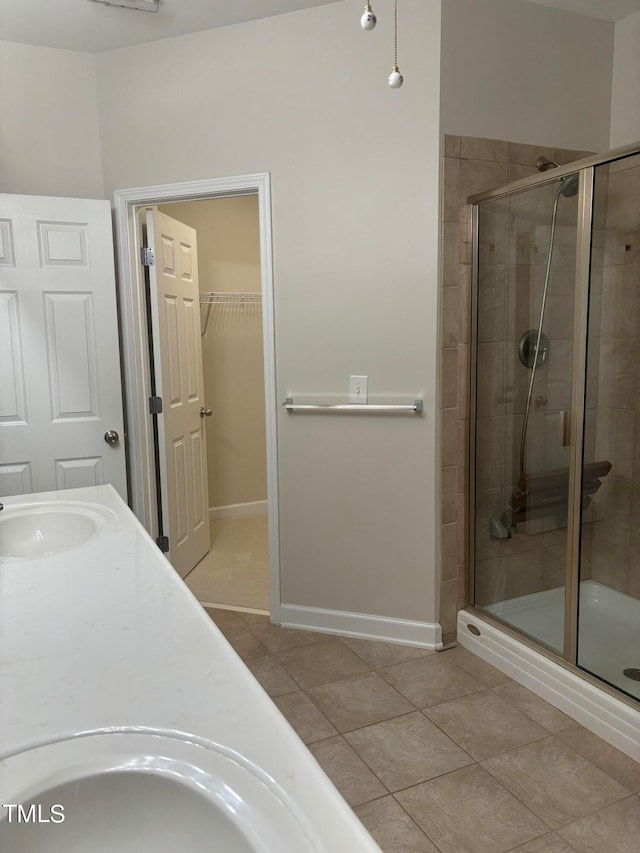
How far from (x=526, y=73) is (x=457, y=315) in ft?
3.44

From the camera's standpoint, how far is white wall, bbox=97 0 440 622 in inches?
99.1

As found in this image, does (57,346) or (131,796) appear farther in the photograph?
(57,346)

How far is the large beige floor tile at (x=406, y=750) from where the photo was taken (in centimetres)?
196

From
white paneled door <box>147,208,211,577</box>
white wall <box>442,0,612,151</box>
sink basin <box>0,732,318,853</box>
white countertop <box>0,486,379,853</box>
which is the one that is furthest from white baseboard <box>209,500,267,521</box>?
sink basin <box>0,732,318,853</box>

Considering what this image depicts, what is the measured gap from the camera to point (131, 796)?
71 cm

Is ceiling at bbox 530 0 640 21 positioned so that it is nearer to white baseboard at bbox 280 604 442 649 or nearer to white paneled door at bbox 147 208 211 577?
white paneled door at bbox 147 208 211 577

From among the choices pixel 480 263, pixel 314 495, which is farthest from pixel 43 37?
pixel 314 495

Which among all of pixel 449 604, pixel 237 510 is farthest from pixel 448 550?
pixel 237 510

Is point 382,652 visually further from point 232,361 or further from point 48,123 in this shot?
point 48,123

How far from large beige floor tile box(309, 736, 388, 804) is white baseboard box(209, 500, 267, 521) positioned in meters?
2.71

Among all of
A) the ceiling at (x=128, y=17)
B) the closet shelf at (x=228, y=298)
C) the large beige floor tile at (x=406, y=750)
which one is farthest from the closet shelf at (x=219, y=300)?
the large beige floor tile at (x=406, y=750)

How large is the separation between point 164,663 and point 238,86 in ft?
8.28

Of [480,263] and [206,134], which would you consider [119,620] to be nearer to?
[480,263]

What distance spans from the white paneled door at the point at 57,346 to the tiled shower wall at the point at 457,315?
1.51 m
